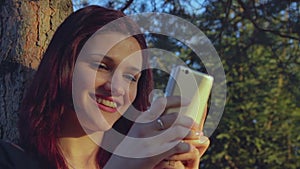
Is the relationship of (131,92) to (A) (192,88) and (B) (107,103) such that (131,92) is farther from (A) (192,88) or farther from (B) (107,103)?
(A) (192,88)

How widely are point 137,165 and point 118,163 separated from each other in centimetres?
4

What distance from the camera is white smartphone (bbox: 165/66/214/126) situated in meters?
0.69

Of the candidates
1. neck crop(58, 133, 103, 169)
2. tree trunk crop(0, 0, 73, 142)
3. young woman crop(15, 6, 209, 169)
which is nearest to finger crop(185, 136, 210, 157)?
young woman crop(15, 6, 209, 169)

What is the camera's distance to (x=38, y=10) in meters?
1.27

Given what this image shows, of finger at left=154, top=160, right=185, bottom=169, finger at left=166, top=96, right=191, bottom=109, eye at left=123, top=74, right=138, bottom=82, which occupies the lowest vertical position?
finger at left=154, top=160, right=185, bottom=169

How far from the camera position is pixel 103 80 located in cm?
85

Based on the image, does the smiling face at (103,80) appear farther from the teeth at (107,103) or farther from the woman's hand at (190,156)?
the woman's hand at (190,156)

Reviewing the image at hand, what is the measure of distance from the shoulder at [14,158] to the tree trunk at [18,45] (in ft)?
0.98

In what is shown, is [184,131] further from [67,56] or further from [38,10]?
[38,10]

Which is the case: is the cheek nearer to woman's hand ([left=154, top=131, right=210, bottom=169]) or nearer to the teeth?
the teeth

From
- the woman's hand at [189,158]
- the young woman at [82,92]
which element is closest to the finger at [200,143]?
the woman's hand at [189,158]

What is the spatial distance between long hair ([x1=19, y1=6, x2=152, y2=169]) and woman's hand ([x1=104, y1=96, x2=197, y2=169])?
225 millimetres

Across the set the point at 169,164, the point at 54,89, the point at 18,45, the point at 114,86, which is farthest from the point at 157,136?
the point at 18,45

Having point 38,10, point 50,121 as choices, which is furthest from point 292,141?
point 50,121
